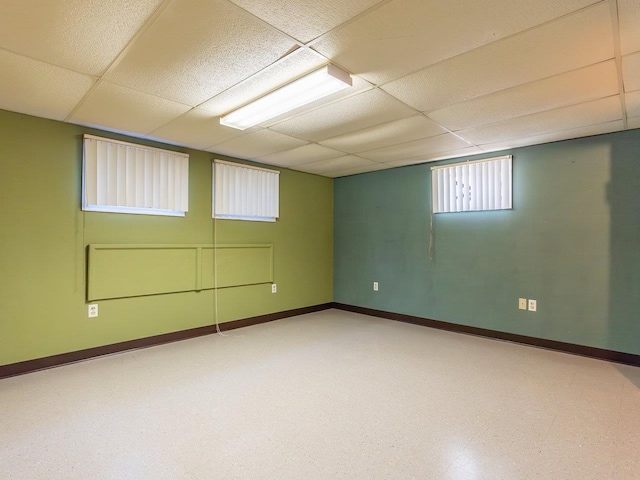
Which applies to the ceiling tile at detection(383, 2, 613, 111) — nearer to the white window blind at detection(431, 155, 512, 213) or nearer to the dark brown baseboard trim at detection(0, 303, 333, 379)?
the white window blind at detection(431, 155, 512, 213)

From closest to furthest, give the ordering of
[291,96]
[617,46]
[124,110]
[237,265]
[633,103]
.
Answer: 1. [617,46]
2. [291,96]
3. [633,103]
4. [124,110]
5. [237,265]

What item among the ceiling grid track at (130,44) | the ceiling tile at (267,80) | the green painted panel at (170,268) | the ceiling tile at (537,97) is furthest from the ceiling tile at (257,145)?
the ceiling tile at (537,97)

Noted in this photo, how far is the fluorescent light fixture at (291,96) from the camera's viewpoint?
2.14 metres

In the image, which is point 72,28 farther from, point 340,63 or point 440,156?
point 440,156

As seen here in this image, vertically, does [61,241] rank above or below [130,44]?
below

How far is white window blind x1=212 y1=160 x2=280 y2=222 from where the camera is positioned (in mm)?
4193

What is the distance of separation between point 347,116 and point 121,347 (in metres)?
3.10

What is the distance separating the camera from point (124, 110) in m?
2.77

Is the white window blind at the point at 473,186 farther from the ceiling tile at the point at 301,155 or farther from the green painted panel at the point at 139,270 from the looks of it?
the green painted panel at the point at 139,270

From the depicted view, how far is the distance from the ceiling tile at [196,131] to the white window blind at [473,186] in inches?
101

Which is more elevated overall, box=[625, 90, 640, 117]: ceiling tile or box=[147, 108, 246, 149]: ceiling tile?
box=[147, 108, 246, 149]: ceiling tile

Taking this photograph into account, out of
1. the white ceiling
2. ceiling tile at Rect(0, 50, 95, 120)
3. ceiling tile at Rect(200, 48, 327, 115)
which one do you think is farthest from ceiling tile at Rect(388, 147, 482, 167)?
ceiling tile at Rect(0, 50, 95, 120)

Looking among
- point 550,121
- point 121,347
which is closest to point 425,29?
point 550,121

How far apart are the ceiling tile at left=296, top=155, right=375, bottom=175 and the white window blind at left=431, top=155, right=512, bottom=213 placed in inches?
37.2
